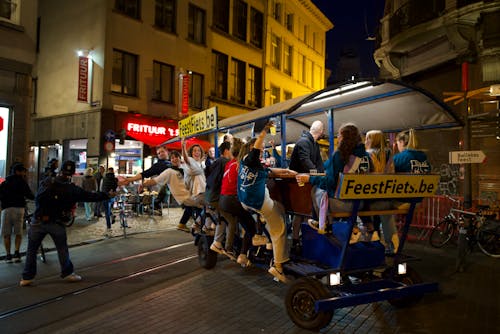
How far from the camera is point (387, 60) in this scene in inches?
650

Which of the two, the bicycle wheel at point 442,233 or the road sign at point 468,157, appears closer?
the road sign at point 468,157

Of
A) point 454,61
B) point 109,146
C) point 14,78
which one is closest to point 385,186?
point 454,61

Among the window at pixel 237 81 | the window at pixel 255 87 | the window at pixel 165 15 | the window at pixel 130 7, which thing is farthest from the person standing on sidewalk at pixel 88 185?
the window at pixel 255 87

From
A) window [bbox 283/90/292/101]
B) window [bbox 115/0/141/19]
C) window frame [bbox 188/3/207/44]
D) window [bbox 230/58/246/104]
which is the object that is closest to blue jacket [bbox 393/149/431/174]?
window [bbox 115/0/141/19]

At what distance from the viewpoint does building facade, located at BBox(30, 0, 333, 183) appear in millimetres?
18828

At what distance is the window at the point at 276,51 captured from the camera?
2989 cm

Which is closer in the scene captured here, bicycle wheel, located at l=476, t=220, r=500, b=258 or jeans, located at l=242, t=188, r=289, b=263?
jeans, located at l=242, t=188, r=289, b=263

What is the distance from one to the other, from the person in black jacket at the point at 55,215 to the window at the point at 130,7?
49.0 feet

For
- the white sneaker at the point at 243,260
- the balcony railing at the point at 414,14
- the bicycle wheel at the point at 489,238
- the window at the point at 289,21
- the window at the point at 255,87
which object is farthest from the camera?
the window at the point at 289,21

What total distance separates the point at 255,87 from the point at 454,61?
15607 millimetres

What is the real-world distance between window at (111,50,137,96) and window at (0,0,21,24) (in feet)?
21.1

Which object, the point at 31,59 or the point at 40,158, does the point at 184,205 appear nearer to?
the point at 31,59

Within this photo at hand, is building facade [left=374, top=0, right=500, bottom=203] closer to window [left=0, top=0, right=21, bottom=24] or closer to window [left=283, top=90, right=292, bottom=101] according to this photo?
window [left=0, top=0, right=21, bottom=24]

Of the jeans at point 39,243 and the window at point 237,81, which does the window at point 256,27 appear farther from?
the jeans at point 39,243
